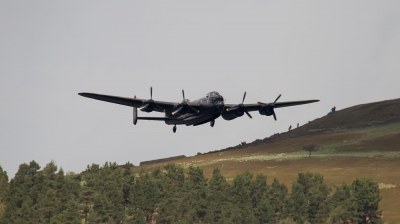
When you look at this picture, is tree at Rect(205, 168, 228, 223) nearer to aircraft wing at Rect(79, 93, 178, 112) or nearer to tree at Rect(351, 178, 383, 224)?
tree at Rect(351, 178, 383, 224)

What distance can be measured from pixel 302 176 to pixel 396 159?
2141 inches

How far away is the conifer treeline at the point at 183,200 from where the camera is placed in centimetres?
14312

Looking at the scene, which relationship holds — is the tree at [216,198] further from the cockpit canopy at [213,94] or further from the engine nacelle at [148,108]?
the engine nacelle at [148,108]

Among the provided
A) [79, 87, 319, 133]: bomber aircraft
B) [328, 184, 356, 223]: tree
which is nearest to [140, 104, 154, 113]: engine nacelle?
[79, 87, 319, 133]: bomber aircraft

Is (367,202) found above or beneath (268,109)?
beneath

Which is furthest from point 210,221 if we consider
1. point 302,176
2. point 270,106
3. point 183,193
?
point 270,106

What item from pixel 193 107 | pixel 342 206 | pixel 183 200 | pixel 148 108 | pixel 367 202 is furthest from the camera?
pixel 183 200

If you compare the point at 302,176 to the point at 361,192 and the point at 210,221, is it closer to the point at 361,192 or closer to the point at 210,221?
the point at 361,192

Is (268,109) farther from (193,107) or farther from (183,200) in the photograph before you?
(183,200)

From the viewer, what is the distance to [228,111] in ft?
228

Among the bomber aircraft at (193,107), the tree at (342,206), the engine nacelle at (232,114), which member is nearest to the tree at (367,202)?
the tree at (342,206)

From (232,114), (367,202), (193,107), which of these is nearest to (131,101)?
(193,107)

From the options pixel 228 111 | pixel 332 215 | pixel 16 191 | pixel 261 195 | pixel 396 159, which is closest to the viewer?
pixel 228 111

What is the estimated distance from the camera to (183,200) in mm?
151000
